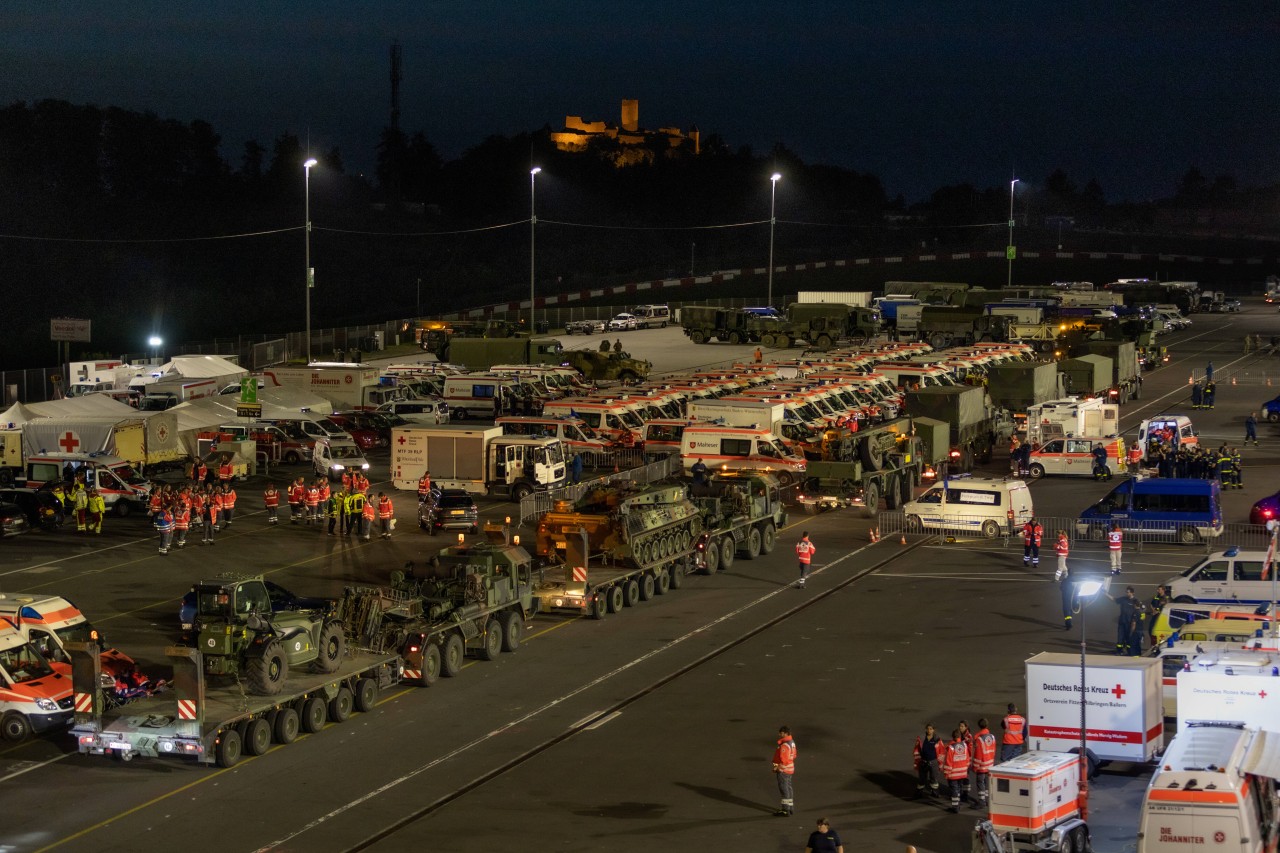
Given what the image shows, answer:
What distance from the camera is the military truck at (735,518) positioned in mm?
36188

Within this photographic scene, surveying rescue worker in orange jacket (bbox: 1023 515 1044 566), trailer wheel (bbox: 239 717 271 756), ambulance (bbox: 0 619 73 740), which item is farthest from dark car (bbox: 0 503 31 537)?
rescue worker in orange jacket (bbox: 1023 515 1044 566)

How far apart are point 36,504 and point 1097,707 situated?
2896 centimetres

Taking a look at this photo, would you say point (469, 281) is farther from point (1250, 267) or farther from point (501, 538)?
point (501, 538)

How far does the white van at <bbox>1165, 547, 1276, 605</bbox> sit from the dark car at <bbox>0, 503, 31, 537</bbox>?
27178mm

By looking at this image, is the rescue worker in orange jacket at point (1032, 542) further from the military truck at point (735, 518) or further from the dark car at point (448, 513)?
the dark car at point (448, 513)

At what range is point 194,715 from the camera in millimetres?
22016

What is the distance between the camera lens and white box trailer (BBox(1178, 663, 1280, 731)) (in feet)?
69.0

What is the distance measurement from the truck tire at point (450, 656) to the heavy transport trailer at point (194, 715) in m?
2.88

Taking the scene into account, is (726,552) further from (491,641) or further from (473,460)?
(473,460)

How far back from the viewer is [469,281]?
135250mm

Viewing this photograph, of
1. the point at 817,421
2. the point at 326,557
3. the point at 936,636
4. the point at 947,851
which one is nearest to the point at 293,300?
the point at 817,421

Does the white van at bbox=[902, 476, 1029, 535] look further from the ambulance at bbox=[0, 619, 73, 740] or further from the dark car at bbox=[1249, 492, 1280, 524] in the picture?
the ambulance at bbox=[0, 619, 73, 740]

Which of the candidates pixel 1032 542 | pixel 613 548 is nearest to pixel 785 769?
pixel 613 548

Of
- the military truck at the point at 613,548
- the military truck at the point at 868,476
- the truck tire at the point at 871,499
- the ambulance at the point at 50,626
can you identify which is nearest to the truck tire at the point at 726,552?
the military truck at the point at 613,548
